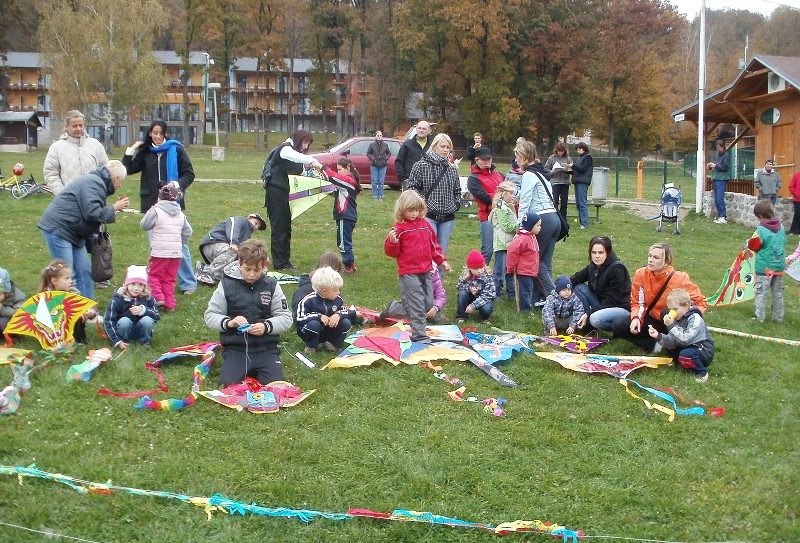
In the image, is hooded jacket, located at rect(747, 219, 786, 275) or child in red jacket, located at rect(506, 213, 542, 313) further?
hooded jacket, located at rect(747, 219, 786, 275)

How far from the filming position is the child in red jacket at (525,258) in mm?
8820

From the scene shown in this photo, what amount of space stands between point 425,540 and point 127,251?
8.73 meters

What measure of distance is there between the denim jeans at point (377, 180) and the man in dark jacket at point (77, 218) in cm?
1256

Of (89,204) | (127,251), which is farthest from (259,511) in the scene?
(127,251)

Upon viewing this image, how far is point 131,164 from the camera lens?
366 inches

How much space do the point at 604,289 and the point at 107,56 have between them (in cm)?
4525

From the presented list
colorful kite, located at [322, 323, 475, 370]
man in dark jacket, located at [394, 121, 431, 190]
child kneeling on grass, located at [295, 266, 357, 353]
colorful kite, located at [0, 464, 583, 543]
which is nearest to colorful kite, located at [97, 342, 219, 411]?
child kneeling on grass, located at [295, 266, 357, 353]

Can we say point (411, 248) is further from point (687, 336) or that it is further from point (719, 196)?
point (719, 196)

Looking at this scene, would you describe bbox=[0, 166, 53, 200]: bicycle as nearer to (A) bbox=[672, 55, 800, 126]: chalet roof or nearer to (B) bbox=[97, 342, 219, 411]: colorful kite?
(B) bbox=[97, 342, 219, 411]: colorful kite

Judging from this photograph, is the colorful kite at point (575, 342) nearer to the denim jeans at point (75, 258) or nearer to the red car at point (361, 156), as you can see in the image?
the denim jeans at point (75, 258)

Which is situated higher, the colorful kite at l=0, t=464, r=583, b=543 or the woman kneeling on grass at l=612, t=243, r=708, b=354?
the woman kneeling on grass at l=612, t=243, r=708, b=354

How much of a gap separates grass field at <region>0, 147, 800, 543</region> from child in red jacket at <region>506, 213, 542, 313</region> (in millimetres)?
1462

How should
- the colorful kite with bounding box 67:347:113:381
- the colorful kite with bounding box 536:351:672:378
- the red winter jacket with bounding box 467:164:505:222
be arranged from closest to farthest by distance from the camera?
the colorful kite with bounding box 67:347:113:381 < the colorful kite with bounding box 536:351:672:378 < the red winter jacket with bounding box 467:164:505:222

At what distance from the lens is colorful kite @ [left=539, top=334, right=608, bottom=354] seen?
7.61 metres
